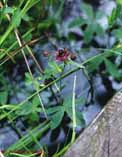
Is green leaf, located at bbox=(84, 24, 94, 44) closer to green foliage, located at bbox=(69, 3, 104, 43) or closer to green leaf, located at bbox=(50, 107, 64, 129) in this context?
green foliage, located at bbox=(69, 3, 104, 43)

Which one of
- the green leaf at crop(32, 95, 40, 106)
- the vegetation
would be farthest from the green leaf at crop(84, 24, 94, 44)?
the green leaf at crop(32, 95, 40, 106)

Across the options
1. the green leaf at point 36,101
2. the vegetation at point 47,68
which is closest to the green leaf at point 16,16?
the vegetation at point 47,68

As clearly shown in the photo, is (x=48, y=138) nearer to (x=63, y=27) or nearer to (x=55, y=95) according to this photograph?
(x=55, y=95)

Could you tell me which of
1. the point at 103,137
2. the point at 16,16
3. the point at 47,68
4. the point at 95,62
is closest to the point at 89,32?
the point at 95,62

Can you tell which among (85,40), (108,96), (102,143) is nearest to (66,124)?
(108,96)

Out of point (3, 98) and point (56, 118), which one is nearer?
point (56, 118)

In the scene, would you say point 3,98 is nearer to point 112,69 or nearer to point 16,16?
point 16,16
